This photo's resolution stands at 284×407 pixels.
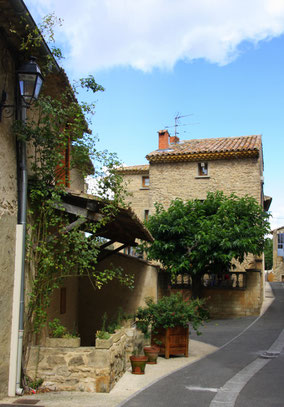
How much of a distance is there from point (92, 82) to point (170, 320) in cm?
549

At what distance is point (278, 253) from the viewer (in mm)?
43469

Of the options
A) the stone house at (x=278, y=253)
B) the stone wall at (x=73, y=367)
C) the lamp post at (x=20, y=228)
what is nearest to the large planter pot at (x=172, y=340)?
the stone wall at (x=73, y=367)

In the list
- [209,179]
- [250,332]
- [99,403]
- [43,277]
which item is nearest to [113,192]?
[43,277]

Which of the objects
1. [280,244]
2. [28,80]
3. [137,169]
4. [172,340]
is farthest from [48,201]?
[280,244]

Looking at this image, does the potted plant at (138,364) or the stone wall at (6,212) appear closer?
the stone wall at (6,212)

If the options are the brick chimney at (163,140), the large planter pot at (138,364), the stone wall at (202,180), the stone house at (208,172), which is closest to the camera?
the large planter pot at (138,364)

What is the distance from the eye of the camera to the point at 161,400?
6.50 meters

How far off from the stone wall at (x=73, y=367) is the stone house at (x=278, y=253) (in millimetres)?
38904

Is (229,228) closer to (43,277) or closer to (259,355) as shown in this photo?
(259,355)

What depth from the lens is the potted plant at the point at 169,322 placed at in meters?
9.96

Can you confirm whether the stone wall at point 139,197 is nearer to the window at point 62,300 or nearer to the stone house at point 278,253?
the window at point 62,300

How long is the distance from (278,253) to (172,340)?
35.6 metres

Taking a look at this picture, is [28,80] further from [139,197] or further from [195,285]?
[139,197]

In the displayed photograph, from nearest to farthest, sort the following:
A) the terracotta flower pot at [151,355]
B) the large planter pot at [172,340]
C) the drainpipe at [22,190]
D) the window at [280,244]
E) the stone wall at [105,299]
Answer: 1. the drainpipe at [22,190]
2. the terracotta flower pot at [151,355]
3. the large planter pot at [172,340]
4. the stone wall at [105,299]
5. the window at [280,244]
